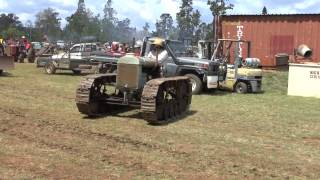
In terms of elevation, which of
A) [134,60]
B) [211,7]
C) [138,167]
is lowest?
[138,167]

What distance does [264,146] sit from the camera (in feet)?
30.0

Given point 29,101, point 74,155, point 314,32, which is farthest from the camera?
point 314,32

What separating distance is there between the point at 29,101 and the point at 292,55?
1333cm

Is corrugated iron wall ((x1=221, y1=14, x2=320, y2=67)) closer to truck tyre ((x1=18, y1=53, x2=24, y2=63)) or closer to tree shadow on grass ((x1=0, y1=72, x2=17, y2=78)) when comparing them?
tree shadow on grass ((x1=0, y1=72, x2=17, y2=78))

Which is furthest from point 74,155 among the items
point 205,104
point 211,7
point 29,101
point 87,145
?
point 211,7

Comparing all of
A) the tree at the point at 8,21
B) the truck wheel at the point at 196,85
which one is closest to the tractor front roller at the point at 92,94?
the truck wheel at the point at 196,85

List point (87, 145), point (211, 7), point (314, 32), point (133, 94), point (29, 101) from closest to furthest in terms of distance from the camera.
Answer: point (87, 145) → point (133, 94) → point (29, 101) → point (314, 32) → point (211, 7)

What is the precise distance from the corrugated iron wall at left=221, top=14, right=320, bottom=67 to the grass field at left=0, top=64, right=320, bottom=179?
994 centimetres

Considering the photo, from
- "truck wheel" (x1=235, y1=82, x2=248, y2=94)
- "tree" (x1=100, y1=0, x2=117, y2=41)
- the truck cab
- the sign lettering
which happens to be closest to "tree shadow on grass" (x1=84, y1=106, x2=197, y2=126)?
the truck cab

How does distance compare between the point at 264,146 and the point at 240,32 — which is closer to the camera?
the point at 264,146

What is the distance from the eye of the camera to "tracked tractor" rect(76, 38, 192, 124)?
10938 mm

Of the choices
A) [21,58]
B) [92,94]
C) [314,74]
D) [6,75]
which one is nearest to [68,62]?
[6,75]

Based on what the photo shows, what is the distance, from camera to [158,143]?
9.02 metres

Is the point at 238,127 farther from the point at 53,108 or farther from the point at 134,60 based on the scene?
the point at 53,108
